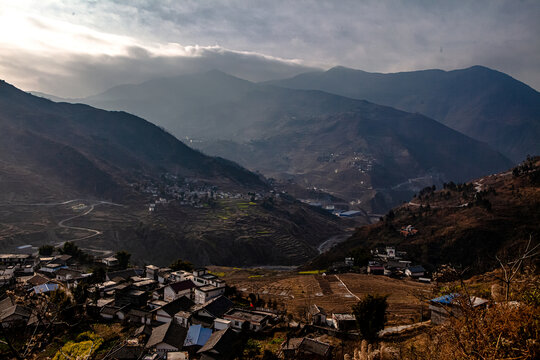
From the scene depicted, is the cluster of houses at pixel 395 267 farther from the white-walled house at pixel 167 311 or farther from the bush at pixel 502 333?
→ the bush at pixel 502 333

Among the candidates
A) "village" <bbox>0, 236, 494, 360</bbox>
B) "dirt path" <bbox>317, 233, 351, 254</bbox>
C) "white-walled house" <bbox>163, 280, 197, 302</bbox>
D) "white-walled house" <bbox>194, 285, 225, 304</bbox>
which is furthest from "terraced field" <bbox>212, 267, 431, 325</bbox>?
"dirt path" <bbox>317, 233, 351, 254</bbox>

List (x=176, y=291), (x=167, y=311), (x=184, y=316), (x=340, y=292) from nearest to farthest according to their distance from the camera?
(x=184, y=316) < (x=167, y=311) < (x=176, y=291) < (x=340, y=292)

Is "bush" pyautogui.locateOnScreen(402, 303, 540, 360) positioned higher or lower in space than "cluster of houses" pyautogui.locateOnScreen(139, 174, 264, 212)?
higher

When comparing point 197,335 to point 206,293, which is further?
point 206,293

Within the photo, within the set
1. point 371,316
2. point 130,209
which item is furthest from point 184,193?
point 371,316

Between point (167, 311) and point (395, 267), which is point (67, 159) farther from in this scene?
point (395, 267)

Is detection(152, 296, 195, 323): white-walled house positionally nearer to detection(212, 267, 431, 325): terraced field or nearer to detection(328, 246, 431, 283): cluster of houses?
detection(212, 267, 431, 325): terraced field

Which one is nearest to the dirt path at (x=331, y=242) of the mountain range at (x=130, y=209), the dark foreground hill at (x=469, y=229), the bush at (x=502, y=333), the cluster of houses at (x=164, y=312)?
the mountain range at (x=130, y=209)
